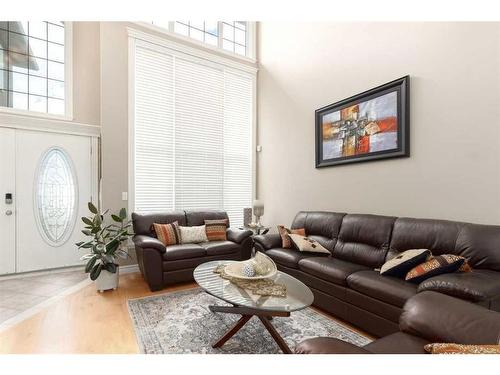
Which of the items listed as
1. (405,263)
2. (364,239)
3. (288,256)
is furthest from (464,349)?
(288,256)

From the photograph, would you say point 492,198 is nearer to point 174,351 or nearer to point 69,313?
point 174,351

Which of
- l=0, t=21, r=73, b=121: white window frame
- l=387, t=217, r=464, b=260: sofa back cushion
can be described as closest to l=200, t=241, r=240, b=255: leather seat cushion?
A: l=387, t=217, r=464, b=260: sofa back cushion

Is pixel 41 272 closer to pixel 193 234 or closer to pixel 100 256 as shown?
pixel 100 256

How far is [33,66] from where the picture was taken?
13.0 feet

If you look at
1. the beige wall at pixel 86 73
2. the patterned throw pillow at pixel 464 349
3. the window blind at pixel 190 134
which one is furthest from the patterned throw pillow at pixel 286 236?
the beige wall at pixel 86 73

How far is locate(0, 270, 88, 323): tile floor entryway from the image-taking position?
268cm

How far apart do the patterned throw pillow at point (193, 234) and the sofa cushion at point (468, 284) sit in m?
2.76

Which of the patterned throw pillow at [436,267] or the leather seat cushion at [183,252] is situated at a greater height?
the patterned throw pillow at [436,267]

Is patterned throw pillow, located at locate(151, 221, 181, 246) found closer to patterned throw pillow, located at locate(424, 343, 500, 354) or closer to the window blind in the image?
the window blind

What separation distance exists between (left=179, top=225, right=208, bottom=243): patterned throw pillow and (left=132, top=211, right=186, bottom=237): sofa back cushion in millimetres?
216

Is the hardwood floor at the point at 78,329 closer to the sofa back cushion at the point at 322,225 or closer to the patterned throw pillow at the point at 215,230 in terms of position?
the patterned throw pillow at the point at 215,230

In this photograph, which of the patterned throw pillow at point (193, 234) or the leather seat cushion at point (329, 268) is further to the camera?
the patterned throw pillow at point (193, 234)

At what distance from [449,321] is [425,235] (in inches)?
50.1

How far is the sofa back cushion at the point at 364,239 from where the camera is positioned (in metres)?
2.68
